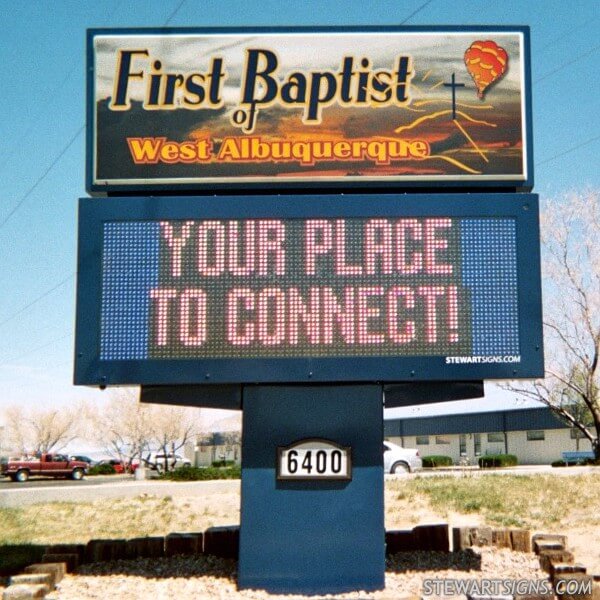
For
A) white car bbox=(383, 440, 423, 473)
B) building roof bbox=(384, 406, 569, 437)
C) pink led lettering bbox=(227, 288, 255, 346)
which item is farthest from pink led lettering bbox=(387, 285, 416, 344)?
building roof bbox=(384, 406, 569, 437)

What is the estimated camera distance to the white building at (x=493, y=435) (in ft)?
167

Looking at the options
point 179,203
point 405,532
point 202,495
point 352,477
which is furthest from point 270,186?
point 202,495

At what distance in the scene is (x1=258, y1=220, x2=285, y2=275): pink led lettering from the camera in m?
8.99

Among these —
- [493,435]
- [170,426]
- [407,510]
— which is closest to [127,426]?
[170,426]

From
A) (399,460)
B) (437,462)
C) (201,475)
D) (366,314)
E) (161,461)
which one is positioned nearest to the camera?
(366,314)

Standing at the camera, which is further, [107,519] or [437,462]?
[437,462]

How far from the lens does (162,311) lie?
8.96 metres

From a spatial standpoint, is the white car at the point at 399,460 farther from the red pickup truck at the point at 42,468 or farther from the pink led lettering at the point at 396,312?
the pink led lettering at the point at 396,312

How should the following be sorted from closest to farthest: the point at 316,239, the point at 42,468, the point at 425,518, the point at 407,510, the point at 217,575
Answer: the point at 316,239
the point at 217,575
the point at 425,518
the point at 407,510
the point at 42,468

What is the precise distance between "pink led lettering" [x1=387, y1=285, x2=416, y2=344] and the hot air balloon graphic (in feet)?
8.03

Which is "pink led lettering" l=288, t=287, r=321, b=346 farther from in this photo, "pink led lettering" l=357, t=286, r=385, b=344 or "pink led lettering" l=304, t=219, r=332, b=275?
"pink led lettering" l=357, t=286, r=385, b=344

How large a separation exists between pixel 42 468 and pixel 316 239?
36.8 metres

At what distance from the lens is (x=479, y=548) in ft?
37.5

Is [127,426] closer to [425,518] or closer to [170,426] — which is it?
[170,426]
